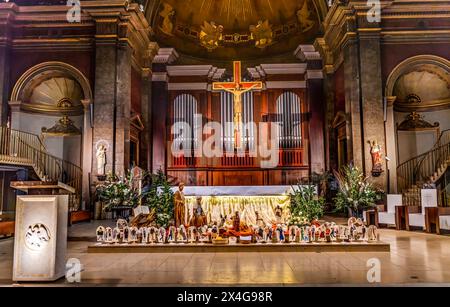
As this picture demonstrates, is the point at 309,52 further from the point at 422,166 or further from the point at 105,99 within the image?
the point at 105,99

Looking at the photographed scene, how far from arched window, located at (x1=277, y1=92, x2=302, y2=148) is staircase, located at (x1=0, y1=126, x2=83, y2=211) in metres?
8.42

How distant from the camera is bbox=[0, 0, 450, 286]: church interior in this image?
517 cm

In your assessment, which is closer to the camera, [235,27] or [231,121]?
[231,121]

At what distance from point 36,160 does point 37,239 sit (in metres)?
9.22

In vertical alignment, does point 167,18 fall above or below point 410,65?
above

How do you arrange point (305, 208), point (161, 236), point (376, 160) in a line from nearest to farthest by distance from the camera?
1. point (161, 236)
2. point (305, 208)
3. point (376, 160)

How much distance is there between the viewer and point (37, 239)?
13.9 feet

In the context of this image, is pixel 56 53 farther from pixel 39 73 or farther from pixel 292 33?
pixel 292 33

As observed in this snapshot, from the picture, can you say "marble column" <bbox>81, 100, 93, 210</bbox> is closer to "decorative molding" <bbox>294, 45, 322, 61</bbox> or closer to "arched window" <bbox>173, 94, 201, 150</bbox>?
"arched window" <bbox>173, 94, 201, 150</bbox>

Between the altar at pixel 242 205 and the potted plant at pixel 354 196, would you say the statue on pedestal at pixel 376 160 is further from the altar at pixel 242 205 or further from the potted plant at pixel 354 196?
the altar at pixel 242 205

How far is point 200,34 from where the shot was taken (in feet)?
57.9

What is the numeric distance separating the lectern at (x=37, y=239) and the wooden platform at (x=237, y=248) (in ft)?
6.64

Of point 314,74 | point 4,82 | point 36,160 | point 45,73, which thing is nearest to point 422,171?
point 314,74
